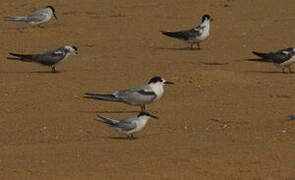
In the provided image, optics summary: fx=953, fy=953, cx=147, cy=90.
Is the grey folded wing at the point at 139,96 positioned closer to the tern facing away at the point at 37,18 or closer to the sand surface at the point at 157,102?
the sand surface at the point at 157,102

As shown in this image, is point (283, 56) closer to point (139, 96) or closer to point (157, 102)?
point (157, 102)

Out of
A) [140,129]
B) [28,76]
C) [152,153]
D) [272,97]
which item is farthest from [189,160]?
[28,76]

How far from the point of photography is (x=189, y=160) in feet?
30.9

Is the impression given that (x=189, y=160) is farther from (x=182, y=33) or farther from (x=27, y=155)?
(x=182, y=33)

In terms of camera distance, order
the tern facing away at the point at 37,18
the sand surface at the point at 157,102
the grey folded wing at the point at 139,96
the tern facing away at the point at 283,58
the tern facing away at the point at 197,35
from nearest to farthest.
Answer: the sand surface at the point at 157,102
the grey folded wing at the point at 139,96
the tern facing away at the point at 283,58
the tern facing away at the point at 197,35
the tern facing away at the point at 37,18

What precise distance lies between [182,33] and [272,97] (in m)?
6.96

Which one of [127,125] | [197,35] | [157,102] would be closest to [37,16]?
[197,35]

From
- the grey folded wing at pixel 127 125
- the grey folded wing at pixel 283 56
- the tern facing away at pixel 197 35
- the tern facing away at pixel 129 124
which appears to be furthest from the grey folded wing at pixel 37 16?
the grey folded wing at pixel 127 125

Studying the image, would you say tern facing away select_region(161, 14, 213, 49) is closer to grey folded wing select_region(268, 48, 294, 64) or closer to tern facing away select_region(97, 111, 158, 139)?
grey folded wing select_region(268, 48, 294, 64)

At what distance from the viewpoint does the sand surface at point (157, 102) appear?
934 centimetres

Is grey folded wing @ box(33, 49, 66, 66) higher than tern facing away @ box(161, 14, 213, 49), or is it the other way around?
tern facing away @ box(161, 14, 213, 49)

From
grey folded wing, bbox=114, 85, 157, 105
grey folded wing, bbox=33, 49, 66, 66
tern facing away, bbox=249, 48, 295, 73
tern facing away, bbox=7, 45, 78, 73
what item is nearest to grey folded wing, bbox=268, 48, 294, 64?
tern facing away, bbox=249, 48, 295, 73

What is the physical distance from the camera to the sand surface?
9.34 m

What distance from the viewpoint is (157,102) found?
45.3 feet
